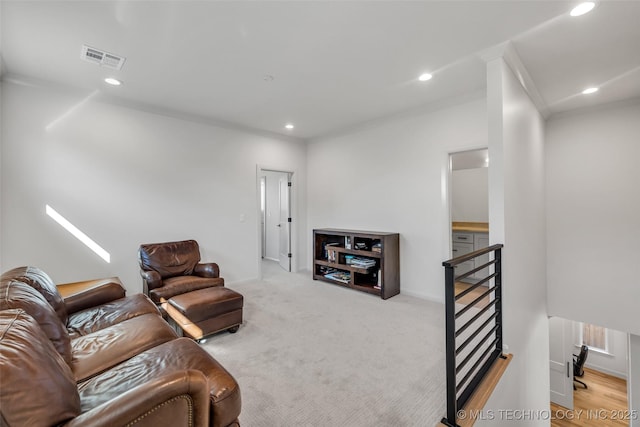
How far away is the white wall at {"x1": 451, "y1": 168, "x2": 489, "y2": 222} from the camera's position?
5250mm

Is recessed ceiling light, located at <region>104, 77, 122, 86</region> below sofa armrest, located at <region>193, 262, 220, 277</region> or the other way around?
the other way around

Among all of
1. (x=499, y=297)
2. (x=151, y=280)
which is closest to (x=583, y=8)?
(x=499, y=297)

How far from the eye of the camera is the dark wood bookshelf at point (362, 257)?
377 cm

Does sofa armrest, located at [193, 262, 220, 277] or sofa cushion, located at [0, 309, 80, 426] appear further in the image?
sofa armrest, located at [193, 262, 220, 277]

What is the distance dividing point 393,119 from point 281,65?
2.09 m

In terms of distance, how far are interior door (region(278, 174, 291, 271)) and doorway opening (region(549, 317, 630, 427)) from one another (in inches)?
203

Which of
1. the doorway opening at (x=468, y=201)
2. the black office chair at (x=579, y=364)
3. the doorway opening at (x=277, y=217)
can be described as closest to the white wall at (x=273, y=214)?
the doorway opening at (x=277, y=217)

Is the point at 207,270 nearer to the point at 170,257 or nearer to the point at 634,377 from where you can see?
the point at 170,257

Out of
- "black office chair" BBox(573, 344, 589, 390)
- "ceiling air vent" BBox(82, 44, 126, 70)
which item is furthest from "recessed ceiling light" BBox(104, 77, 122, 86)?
A: "black office chair" BBox(573, 344, 589, 390)

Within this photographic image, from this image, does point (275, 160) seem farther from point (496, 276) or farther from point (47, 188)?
point (496, 276)

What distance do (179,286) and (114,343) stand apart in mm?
1297

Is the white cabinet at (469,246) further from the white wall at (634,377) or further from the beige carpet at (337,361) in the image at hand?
the white wall at (634,377)

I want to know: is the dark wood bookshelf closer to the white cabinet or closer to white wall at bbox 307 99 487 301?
white wall at bbox 307 99 487 301

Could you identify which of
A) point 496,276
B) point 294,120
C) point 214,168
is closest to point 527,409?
point 496,276
